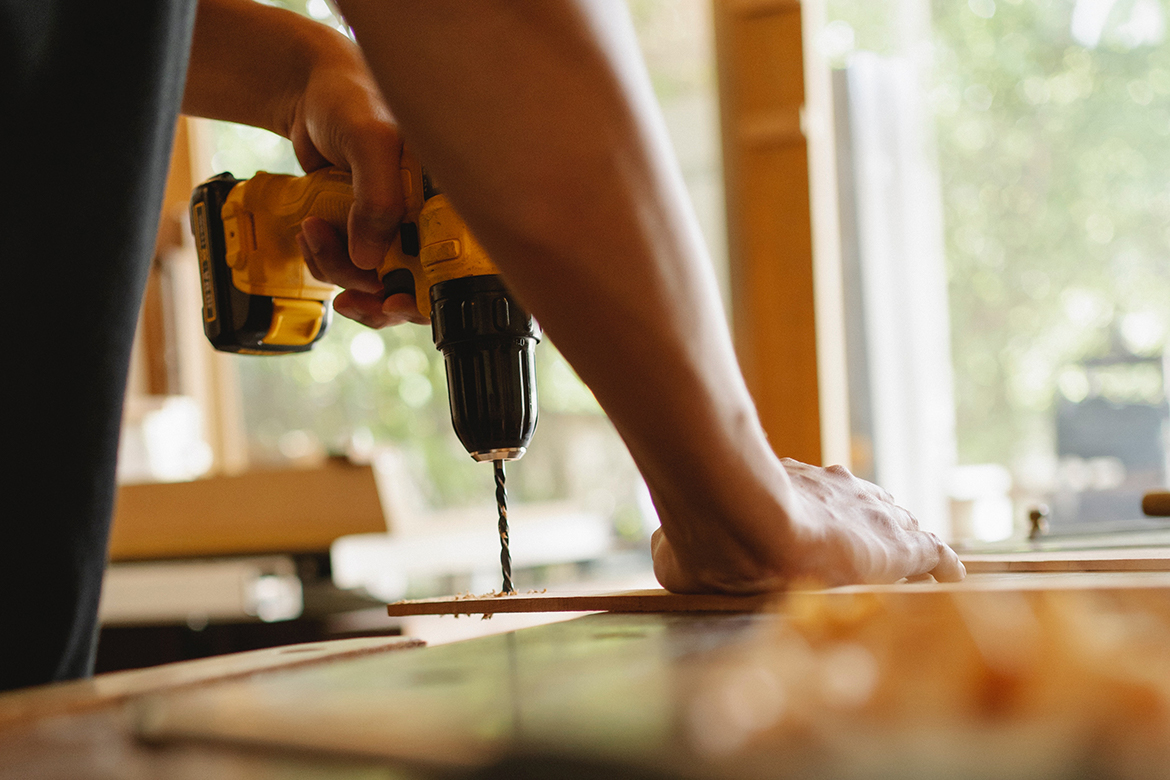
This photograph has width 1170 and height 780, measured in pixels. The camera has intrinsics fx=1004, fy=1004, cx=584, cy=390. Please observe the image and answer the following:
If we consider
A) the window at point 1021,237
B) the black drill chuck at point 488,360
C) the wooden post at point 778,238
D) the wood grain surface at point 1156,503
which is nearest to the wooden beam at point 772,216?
the wooden post at point 778,238

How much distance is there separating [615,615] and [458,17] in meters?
0.37

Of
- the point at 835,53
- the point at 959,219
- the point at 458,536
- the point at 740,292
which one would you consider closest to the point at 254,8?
the point at 458,536

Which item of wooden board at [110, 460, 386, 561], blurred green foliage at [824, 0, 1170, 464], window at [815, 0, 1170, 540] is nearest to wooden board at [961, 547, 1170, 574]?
wooden board at [110, 460, 386, 561]

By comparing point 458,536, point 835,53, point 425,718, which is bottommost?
point 458,536

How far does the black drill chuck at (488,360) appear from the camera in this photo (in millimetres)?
765

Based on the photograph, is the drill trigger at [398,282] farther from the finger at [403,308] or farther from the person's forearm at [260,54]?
the person's forearm at [260,54]

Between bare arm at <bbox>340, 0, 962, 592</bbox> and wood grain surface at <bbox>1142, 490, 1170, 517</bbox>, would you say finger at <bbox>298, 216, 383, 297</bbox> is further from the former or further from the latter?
wood grain surface at <bbox>1142, 490, 1170, 517</bbox>

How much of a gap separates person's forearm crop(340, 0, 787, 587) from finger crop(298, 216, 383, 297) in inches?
19.0

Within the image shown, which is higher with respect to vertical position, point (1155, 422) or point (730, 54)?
point (730, 54)

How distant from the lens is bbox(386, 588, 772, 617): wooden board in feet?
1.92

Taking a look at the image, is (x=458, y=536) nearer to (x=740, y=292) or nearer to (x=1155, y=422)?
(x=740, y=292)

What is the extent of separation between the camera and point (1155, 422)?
3656mm

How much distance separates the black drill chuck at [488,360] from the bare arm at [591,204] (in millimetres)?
257

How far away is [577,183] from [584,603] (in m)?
0.33
